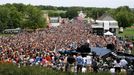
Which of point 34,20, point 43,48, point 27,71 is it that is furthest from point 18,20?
point 27,71

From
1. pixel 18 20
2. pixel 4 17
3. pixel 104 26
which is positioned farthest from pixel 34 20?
pixel 104 26

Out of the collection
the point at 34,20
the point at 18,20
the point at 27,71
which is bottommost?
the point at 34,20

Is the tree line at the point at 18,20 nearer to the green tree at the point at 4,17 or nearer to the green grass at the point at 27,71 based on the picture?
the green tree at the point at 4,17

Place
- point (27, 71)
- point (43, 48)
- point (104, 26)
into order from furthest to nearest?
point (104, 26) → point (43, 48) → point (27, 71)

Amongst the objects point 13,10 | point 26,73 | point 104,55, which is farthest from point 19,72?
point 13,10

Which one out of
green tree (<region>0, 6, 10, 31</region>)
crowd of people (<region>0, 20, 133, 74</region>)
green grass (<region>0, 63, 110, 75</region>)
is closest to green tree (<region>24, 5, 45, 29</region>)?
green tree (<region>0, 6, 10, 31</region>)

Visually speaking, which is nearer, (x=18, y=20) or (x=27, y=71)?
(x=27, y=71)

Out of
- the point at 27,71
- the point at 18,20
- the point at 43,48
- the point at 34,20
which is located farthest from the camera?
the point at 34,20

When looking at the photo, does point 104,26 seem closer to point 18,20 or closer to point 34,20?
point 34,20

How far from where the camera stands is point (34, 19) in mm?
133375

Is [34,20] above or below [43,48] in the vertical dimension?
below

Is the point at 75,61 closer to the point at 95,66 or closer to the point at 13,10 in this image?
the point at 95,66

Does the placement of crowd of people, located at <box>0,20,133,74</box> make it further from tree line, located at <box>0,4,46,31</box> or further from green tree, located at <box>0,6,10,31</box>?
tree line, located at <box>0,4,46,31</box>

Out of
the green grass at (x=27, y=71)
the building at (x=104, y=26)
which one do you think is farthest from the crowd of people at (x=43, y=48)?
the building at (x=104, y=26)
